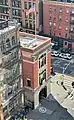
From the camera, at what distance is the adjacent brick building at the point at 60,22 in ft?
391

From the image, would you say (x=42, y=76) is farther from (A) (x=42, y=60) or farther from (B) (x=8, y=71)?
(B) (x=8, y=71)

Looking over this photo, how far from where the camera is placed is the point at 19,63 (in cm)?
7656

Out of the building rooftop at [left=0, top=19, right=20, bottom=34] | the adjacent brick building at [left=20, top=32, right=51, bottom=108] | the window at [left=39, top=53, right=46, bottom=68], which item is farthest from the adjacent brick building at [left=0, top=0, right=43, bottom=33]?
the building rooftop at [left=0, top=19, right=20, bottom=34]

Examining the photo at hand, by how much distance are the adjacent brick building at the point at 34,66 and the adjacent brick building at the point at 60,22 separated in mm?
38179

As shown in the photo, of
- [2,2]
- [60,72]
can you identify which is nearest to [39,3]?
[2,2]

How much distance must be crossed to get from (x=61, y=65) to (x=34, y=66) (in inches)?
1359

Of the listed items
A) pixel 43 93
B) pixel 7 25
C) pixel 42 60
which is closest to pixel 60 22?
pixel 43 93

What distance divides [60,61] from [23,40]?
3408 centimetres

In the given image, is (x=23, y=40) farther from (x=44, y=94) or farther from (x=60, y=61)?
(x=60, y=61)

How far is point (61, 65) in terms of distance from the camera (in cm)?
11169

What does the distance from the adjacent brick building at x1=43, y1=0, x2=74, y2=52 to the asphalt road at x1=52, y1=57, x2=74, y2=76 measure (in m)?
10.3

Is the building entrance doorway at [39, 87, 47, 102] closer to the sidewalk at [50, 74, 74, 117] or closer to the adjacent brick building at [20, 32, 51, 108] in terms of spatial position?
the adjacent brick building at [20, 32, 51, 108]

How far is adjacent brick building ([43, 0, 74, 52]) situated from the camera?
11912cm

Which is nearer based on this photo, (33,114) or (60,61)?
(33,114)
